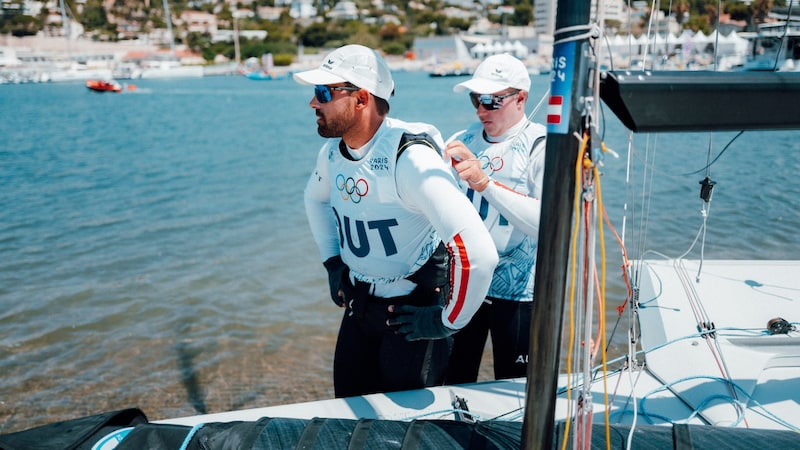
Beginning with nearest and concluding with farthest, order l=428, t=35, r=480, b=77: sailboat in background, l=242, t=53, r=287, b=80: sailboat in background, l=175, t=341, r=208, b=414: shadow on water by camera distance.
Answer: l=175, t=341, r=208, b=414: shadow on water < l=242, t=53, r=287, b=80: sailboat in background < l=428, t=35, r=480, b=77: sailboat in background

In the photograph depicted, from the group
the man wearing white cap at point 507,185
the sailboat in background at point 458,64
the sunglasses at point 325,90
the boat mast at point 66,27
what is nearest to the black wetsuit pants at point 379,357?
the man wearing white cap at point 507,185

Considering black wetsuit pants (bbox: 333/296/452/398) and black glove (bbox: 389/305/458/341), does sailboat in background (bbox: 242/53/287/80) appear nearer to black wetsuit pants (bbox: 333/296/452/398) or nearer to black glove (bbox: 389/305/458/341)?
black wetsuit pants (bbox: 333/296/452/398)

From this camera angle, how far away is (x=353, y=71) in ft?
6.87

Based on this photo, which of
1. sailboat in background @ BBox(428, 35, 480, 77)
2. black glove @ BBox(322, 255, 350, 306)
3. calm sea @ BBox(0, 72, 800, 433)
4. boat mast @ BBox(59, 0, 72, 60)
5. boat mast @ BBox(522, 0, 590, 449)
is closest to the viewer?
boat mast @ BBox(522, 0, 590, 449)

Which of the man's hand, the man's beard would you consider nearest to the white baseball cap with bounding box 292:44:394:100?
the man's beard

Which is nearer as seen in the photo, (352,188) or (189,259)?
(352,188)

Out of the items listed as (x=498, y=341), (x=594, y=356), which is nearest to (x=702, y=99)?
(x=594, y=356)

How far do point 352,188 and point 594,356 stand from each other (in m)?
1.06

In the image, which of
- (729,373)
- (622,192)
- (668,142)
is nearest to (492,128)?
(729,373)

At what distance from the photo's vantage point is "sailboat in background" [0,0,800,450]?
4.00 feet

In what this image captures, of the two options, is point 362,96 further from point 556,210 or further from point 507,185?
point 556,210

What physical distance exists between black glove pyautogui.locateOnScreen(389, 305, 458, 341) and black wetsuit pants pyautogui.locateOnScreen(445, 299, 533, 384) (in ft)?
2.32

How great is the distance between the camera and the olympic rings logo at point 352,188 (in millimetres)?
2201

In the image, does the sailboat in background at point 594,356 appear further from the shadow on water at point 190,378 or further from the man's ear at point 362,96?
the shadow on water at point 190,378
